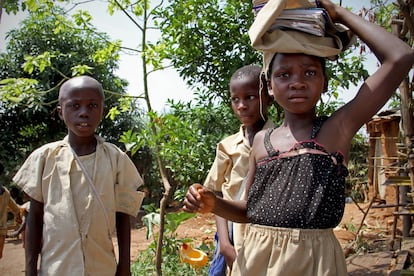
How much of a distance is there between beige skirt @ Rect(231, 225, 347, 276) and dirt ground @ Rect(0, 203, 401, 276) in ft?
18.3

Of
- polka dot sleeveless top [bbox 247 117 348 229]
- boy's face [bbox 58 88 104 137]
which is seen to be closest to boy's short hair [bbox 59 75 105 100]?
boy's face [bbox 58 88 104 137]

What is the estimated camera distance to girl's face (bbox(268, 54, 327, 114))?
1314 millimetres

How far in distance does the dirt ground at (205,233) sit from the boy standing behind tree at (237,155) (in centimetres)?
488

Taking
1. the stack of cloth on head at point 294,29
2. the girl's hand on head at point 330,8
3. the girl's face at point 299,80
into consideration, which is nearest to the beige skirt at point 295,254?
the girl's face at point 299,80

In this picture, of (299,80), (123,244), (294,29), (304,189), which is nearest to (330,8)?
(294,29)

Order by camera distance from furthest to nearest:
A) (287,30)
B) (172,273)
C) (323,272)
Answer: (172,273), (287,30), (323,272)

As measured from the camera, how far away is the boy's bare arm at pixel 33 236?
69.8 inches

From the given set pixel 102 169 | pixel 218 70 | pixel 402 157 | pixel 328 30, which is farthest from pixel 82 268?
pixel 402 157

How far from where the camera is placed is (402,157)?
3.86 metres

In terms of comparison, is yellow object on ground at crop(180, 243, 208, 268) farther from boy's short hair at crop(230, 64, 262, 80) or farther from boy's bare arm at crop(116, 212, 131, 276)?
boy's short hair at crop(230, 64, 262, 80)

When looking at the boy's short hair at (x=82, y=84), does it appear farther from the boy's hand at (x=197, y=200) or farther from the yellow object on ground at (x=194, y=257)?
the yellow object on ground at (x=194, y=257)

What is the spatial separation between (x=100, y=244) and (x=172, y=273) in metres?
3.19

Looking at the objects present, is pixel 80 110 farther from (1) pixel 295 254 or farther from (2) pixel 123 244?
(1) pixel 295 254

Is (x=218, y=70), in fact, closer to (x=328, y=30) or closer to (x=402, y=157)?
(x=402, y=157)
